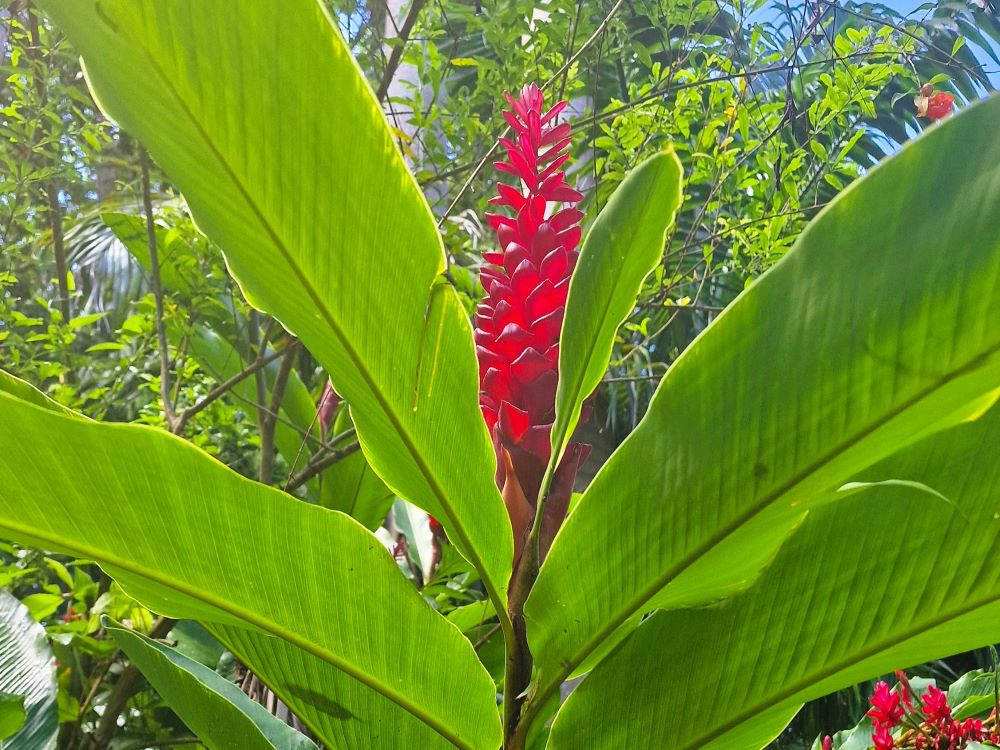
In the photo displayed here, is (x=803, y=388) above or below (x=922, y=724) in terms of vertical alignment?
above

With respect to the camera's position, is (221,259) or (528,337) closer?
(528,337)

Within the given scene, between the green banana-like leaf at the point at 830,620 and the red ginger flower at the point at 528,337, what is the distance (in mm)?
119

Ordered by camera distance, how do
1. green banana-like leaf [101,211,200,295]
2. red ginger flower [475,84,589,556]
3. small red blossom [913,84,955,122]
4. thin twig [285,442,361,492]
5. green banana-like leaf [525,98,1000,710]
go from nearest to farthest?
green banana-like leaf [525,98,1000,710], red ginger flower [475,84,589,556], thin twig [285,442,361,492], green banana-like leaf [101,211,200,295], small red blossom [913,84,955,122]

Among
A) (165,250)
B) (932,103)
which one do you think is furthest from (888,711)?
(932,103)

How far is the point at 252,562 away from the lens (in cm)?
44

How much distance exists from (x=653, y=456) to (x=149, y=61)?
32 centimetres

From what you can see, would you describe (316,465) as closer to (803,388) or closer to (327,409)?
(327,409)

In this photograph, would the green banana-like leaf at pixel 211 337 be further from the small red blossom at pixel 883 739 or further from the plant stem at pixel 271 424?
the small red blossom at pixel 883 739

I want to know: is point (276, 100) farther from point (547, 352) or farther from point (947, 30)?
point (947, 30)

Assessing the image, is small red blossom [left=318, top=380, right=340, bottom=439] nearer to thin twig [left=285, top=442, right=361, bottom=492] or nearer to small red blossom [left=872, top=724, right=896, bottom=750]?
thin twig [left=285, top=442, right=361, bottom=492]

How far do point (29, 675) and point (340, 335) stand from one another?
62 centimetres

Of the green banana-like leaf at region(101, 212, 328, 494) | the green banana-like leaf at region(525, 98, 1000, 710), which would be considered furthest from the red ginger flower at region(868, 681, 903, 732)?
the green banana-like leaf at region(101, 212, 328, 494)

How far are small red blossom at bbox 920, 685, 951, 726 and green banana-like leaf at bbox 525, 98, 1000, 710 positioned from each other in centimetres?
26

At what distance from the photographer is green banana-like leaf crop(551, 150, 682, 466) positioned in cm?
44
